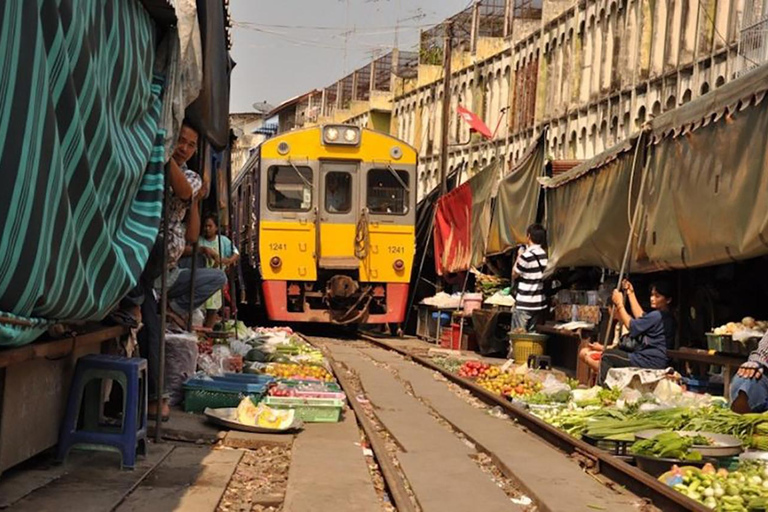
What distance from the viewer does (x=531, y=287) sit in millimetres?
12914

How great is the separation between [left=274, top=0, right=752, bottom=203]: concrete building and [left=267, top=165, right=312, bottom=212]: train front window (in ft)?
17.9

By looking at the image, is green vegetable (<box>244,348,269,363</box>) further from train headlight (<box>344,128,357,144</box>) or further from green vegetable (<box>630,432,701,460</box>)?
train headlight (<box>344,128,357,144</box>)

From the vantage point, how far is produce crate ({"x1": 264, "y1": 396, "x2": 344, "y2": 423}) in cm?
742

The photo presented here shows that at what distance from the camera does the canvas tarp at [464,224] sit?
55.3 ft

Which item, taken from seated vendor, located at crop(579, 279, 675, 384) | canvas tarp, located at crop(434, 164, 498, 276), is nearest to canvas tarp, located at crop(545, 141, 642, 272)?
seated vendor, located at crop(579, 279, 675, 384)

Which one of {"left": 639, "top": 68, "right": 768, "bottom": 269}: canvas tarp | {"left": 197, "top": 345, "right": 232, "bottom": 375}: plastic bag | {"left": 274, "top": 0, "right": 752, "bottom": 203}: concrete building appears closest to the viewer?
{"left": 639, "top": 68, "right": 768, "bottom": 269}: canvas tarp

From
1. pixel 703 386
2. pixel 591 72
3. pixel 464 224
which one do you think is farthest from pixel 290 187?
pixel 703 386

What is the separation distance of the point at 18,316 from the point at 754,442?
183 inches

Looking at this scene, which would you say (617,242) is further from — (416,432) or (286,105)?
(286,105)

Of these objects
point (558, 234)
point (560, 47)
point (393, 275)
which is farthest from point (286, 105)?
point (558, 234)

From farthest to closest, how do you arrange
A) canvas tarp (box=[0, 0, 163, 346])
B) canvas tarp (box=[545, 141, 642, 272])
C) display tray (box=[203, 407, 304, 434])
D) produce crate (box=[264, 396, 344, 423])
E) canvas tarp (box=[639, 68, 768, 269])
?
1. canvas tarp (box=[545, 141, 642, 272])
2. produce crate (box=[264, 396, 344, 423])
3. canvas tarp (box=[639, 68, 768, 269])
4. display tray (box=[203, 407, 304, 434])
5. canvas tarp (box=[0, 0, 163, 346])

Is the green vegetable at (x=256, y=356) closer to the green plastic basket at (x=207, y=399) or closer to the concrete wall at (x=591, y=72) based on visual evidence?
the green plastic basket at (x=207, y=399)

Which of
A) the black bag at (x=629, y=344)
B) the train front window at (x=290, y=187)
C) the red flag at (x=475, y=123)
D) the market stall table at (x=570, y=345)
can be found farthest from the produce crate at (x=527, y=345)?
the red flag at (x=475, y=123)

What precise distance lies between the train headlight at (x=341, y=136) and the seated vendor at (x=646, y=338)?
27.2 feet
